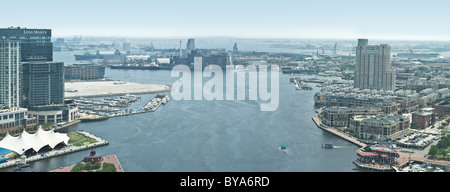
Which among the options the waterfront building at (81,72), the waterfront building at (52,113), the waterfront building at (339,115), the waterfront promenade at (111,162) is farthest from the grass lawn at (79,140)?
→ the waterfront building at (81,72)

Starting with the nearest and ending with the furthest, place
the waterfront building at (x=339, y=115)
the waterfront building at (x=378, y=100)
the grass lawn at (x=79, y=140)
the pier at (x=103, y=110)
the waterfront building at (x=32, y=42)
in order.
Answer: the grass lawn at (x=79, y=140) → the waterfront building at (x=339, y=115) → the waterfront building at (x=32, y=42) → the pier at (x=103, y=110) → the waterfront building at (x=378, y=100)

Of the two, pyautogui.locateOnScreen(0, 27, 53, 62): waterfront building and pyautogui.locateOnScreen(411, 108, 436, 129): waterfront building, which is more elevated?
pyautogui.locateOnScreen(0, 27, 53, 62): waterfront building

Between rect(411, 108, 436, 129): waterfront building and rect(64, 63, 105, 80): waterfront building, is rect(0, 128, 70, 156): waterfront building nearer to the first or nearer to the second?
rect(411, 108, 436, 129): waterfront building

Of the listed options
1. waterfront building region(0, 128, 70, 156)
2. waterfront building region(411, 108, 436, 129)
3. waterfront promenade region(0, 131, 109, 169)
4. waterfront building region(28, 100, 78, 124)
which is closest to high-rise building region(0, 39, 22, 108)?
waterfront building region(28, 100, 78, 124)

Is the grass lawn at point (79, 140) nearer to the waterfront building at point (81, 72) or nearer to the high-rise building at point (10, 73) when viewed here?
the high-rise building at point (10, 73)
